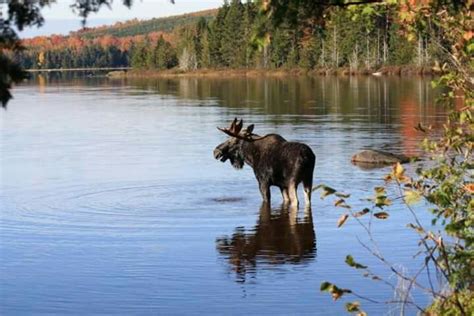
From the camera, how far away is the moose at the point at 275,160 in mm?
18234

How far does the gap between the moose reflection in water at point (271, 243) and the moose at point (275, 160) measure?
539mm

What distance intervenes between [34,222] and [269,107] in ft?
114

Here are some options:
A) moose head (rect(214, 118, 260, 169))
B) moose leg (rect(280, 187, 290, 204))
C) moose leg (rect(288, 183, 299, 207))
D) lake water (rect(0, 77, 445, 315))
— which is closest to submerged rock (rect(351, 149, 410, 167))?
lake water (rect(0, 77, 445, 315))

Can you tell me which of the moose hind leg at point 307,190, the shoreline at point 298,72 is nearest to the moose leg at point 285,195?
the moose hind leg at point 307,190

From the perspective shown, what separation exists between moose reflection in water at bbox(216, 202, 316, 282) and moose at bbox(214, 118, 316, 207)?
1.77 ft

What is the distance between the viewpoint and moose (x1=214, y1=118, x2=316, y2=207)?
59.8ft

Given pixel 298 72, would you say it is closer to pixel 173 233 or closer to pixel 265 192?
pixel 265 192

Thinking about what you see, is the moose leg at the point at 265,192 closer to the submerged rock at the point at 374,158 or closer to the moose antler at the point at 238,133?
the moose antler at the point at 238,133

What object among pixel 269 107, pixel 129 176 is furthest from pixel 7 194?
pixel 269 107

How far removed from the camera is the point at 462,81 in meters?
10.3

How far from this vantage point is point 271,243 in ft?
51.0

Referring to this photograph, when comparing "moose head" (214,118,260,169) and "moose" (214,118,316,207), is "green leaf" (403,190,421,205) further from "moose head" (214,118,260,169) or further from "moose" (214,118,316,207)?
"moose head" (214,118,260,169)

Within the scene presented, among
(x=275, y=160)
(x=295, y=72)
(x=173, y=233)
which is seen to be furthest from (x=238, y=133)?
(x=295, y=72)

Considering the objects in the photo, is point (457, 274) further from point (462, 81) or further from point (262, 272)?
point (262, 272)
